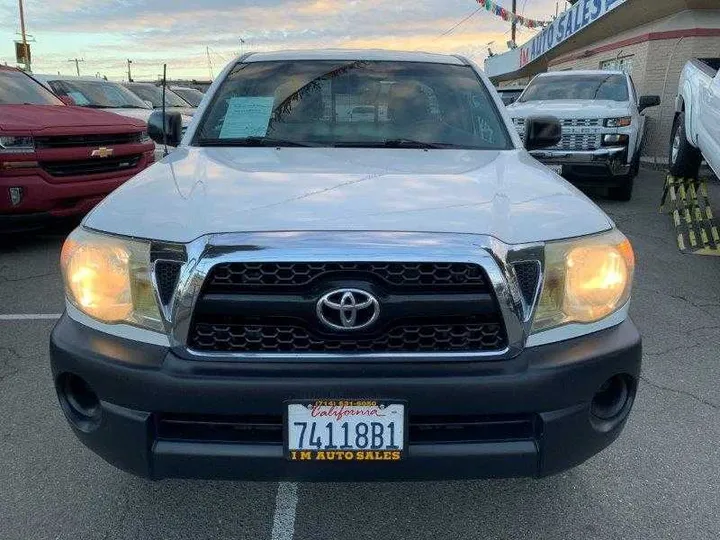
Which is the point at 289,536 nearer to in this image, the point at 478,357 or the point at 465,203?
the point at 478,357

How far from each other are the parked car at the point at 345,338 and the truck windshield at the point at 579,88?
8.47 meters

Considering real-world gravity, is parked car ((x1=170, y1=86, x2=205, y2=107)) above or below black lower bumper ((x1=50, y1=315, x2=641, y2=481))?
below

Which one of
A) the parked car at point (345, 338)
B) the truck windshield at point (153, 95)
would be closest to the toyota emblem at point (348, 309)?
the parked car at point (345, 338)

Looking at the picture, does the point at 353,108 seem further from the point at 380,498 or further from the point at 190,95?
the point at 190,95

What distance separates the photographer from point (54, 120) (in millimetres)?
5992

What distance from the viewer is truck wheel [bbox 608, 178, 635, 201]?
8.73 metres

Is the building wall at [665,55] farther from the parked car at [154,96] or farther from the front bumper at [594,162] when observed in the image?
the parked car at [154,96]

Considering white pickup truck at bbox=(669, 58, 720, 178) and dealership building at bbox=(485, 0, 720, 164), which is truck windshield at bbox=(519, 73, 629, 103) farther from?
dealership building at bbox=(485, 0, 720, 164)

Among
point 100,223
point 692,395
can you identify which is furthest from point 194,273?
point 692,395

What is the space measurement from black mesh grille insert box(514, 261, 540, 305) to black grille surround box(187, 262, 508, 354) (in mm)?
104

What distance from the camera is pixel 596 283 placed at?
1938mm

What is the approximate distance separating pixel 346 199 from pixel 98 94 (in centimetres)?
942

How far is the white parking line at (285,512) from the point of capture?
223 cm

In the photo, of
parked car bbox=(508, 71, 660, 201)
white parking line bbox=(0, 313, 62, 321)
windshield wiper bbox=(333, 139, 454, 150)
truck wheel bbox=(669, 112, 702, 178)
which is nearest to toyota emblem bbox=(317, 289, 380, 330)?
windshield wiper bbox=(333, 139, 454, 150)
